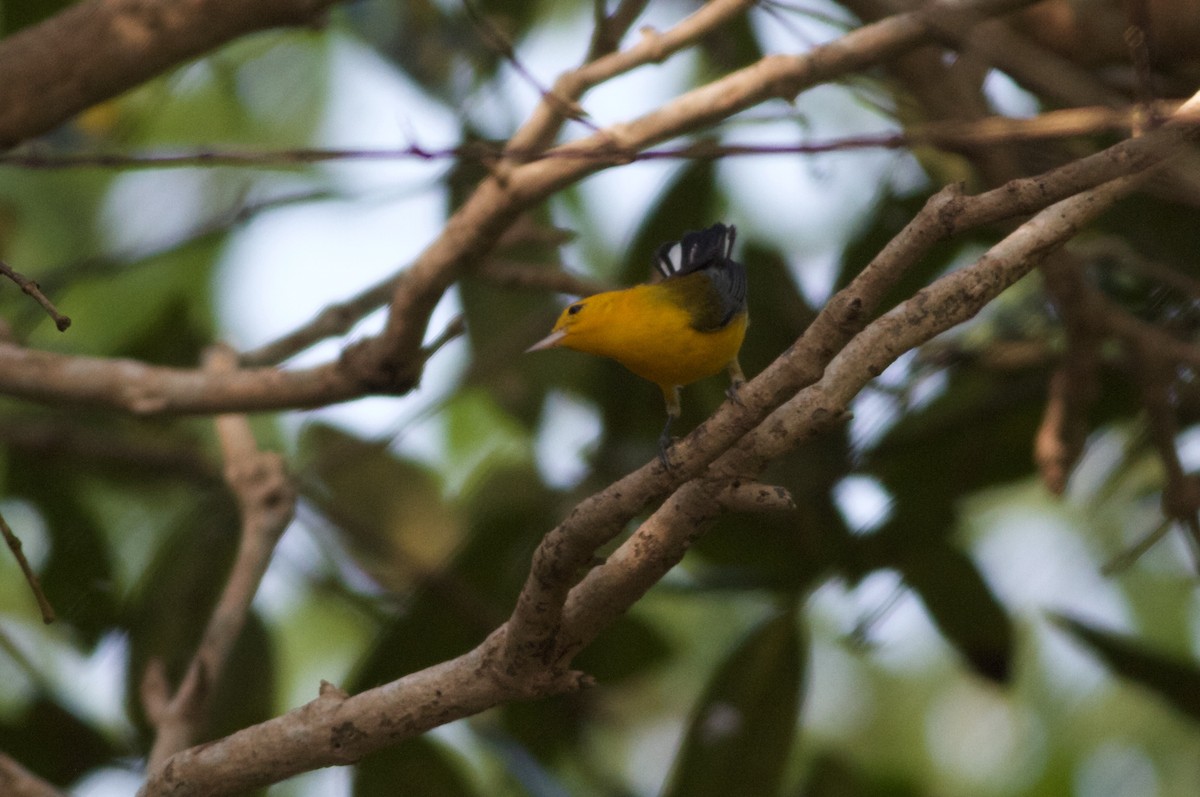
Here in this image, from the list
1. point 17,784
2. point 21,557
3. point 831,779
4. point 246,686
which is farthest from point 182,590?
point 21,557

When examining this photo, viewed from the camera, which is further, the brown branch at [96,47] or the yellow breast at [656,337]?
the brown branch at [96,47]

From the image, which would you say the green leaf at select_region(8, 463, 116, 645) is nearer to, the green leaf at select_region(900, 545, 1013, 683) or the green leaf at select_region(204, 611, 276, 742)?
the green leaf at select_region(204, 611, 276, 742)

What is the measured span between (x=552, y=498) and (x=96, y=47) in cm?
180

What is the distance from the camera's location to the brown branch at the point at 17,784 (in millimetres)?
2211

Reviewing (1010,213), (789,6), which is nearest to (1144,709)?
(789,6)

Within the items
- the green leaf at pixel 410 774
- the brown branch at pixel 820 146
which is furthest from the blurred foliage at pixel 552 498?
the brown branch at pixel 820 146

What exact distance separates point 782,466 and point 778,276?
534 mm

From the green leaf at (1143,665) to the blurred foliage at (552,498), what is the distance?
1 cm

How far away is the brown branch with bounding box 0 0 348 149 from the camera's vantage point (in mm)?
2826

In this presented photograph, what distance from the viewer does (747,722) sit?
348 centimetres

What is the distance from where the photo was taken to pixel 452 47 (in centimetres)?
450

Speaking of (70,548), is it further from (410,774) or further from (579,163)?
(579,163)

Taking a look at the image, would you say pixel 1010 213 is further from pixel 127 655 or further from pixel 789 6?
pixel 127 655

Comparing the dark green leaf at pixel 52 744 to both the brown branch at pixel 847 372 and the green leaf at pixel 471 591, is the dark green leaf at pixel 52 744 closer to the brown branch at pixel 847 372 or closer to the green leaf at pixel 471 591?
the green leaf at pixel 471 591
